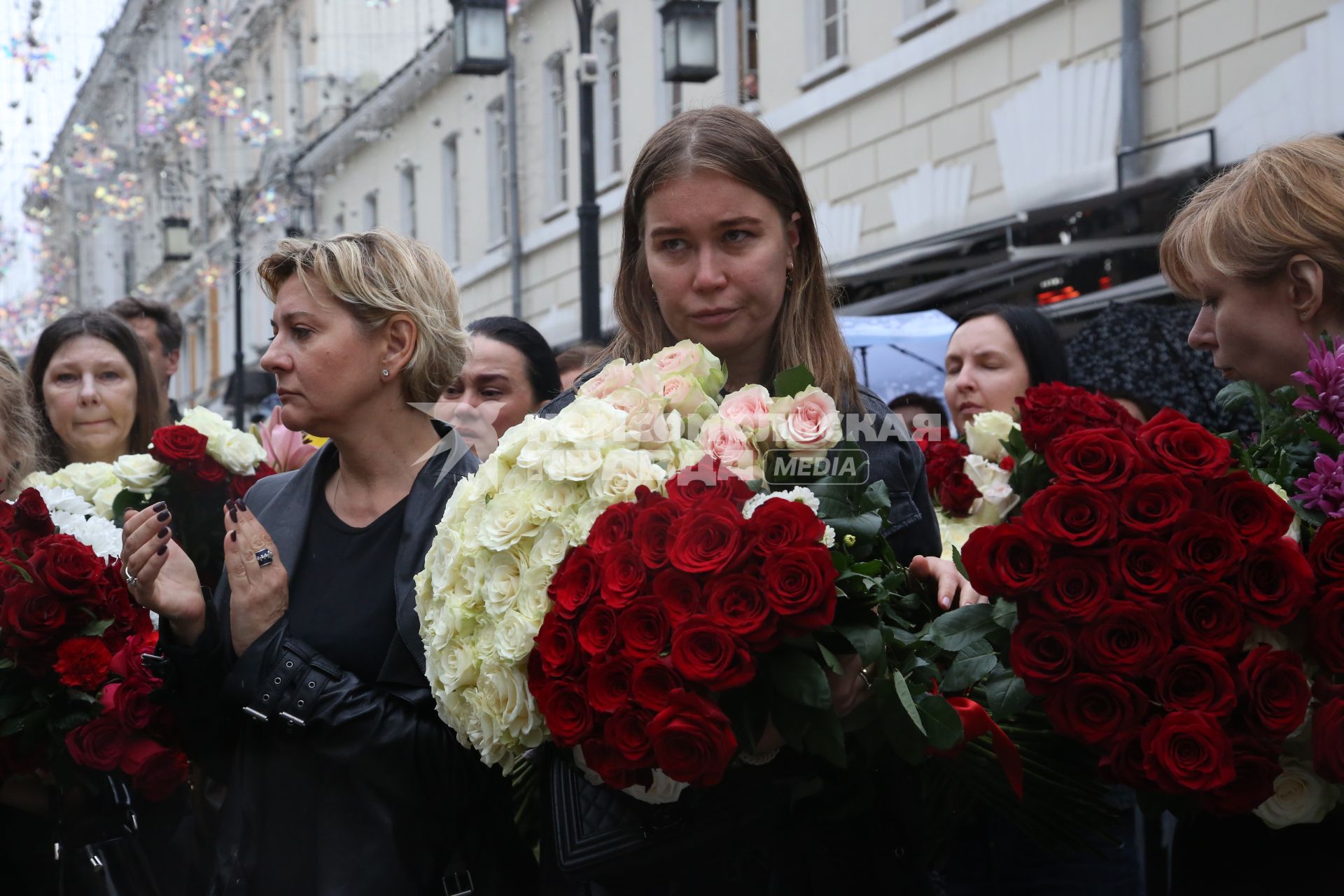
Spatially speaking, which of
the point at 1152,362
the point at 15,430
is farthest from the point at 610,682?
the point at 1152,362

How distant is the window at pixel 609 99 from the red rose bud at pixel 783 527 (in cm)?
1496

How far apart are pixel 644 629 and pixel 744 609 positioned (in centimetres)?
14

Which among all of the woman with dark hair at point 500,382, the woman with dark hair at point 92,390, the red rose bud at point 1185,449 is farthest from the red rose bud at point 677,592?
the woman with dark hair at point 92,390

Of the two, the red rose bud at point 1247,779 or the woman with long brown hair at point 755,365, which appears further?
the woman with long brown hair at point 755,365

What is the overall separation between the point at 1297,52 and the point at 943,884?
6.28 meters

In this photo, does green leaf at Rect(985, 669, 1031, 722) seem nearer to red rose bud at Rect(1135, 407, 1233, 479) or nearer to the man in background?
red rose bud at Rect(1135, 407, 1233, 479)

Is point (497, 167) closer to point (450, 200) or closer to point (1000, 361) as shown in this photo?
point (450, 200)

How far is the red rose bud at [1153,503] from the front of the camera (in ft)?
6.48

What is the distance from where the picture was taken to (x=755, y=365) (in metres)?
2.57

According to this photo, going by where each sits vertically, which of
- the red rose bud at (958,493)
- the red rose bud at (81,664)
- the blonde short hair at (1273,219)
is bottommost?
the red rose bud at (81,664)

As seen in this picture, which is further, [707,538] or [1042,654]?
[1042,654]

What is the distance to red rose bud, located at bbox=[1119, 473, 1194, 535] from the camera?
6.48 ft

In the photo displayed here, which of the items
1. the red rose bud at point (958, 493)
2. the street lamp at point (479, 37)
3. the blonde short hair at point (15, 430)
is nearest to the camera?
the blonde short hair at point (15, 430)

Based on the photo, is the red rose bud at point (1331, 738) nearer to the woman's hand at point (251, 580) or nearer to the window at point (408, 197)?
the woman's hand at point (251, 580)
